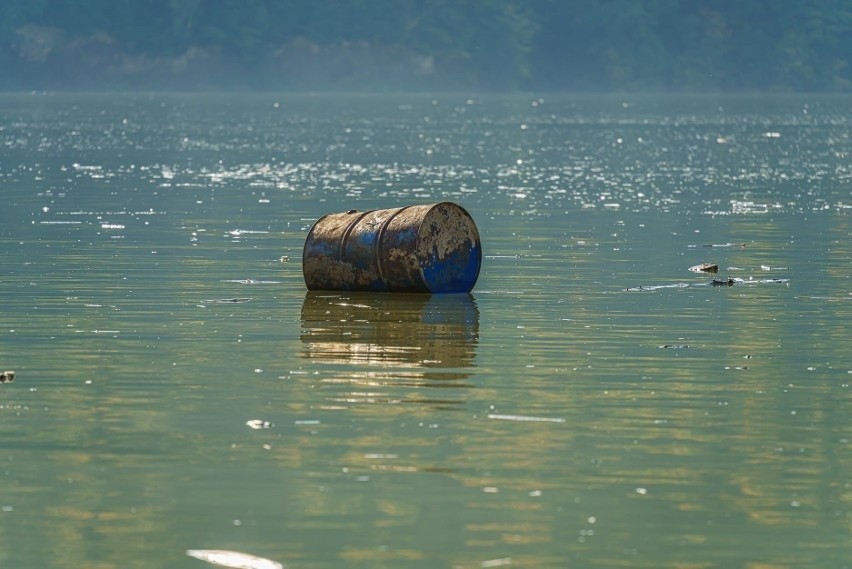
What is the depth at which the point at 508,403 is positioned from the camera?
13.4 metres

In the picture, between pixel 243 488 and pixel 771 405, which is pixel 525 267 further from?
pixel 243 488

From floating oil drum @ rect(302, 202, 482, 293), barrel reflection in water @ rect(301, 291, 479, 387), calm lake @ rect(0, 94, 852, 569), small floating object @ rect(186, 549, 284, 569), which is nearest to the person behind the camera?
small floating object @ rect(186, 549, 284, 569)

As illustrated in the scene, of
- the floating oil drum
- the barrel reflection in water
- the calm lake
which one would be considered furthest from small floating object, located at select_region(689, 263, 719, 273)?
the barrel reflection in water

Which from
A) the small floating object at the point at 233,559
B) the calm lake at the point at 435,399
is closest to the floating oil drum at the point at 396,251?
the calm lake at the point at 435,399

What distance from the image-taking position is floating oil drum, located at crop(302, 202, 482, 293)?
781 inches

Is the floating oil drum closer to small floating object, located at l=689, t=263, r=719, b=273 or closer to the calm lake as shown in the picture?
the calm lake

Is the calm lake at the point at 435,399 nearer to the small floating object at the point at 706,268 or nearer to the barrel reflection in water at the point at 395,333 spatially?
the barrel reflection in water at the point at 395,333

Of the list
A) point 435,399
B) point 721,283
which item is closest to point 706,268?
point 721,283

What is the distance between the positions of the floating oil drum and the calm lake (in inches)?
11.5

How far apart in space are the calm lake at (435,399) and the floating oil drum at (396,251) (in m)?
0.29

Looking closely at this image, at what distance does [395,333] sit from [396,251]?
2.88 m

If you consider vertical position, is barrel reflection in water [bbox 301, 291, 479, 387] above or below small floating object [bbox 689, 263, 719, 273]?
below

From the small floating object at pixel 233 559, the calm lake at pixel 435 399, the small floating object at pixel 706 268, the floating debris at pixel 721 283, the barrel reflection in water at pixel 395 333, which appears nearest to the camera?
the small floating object at pixel 233 559

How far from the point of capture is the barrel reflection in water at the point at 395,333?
49.5 ft
